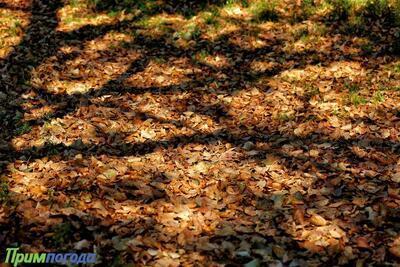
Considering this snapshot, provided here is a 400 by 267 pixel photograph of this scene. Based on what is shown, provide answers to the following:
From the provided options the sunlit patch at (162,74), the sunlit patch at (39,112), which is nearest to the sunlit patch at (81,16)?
the sunlit patch at (162,74)

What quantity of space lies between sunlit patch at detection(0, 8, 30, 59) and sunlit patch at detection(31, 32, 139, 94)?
1091 mm

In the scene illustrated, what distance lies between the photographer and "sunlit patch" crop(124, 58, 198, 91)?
8539mm

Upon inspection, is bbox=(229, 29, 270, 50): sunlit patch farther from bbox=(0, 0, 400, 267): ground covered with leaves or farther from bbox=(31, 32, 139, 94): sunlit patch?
bbox=(31, 32, 139, 94): sunlit patch

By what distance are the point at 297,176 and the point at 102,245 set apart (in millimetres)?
2849

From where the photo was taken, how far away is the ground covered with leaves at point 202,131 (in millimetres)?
4926

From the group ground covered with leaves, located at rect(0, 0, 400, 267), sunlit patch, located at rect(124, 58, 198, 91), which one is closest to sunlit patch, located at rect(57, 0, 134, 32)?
ground covered with leaves, located at rect(0, 0, 400, 267)

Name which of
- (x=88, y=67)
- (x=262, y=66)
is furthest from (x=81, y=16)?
(x=262, y=66)

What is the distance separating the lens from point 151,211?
535 centimetres

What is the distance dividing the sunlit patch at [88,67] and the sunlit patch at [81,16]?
82 centimetres

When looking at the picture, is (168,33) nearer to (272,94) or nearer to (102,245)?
(272,94)

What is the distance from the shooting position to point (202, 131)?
23.5 feet

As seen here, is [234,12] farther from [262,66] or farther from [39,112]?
[39,112]

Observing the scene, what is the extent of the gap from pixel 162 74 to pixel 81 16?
136 inches

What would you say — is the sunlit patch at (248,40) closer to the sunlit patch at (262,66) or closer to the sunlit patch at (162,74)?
the sunlit patch at (262,66)
